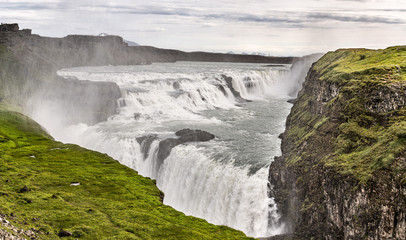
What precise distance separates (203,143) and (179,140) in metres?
2.71

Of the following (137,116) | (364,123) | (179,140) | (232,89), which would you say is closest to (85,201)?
(364,123)

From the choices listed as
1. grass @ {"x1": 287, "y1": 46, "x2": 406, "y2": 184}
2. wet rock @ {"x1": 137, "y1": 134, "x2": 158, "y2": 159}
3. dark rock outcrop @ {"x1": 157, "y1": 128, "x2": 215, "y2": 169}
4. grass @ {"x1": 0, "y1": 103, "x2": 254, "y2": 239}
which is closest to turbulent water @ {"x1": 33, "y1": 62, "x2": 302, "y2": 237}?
wet rock @ {"x1": 137, "y1": 134, "x2": 158, "y2": 159}

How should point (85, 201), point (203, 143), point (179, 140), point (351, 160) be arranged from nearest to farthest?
Result: 1. point (85, 201)
2. point (351, 160)
3. point (203, 143)
4. point (179, 140)

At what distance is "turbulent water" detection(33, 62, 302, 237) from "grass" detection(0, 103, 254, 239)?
8.43 metres

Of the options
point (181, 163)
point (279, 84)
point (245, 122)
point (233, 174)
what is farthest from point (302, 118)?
point (279, 84)

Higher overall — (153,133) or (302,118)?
(302,118)

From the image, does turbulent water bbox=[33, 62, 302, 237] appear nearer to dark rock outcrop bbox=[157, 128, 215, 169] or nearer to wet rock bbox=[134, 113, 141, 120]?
wet rock bbox=[134, 113, 141, 120]

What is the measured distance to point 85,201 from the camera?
25.0 meters

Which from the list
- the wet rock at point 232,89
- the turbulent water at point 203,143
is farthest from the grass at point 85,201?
the wet rock at point 232,89

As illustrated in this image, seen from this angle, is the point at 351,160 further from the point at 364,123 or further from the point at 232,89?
the point at 232,89

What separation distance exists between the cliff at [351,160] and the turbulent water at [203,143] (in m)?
2.98

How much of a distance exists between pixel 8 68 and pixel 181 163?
197ft

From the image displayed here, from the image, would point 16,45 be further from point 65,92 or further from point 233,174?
point 233,174

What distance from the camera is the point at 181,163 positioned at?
4200 centimetres
